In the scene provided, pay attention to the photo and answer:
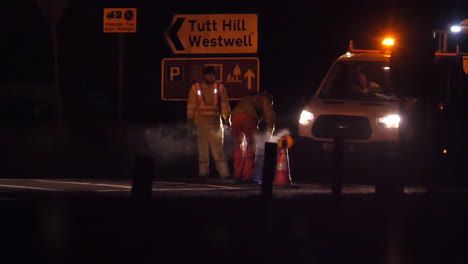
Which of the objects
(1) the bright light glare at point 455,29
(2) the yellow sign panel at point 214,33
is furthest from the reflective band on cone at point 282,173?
(1) the bright light glare at point 455,29

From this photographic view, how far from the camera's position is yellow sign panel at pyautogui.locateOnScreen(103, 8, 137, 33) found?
20.7 m

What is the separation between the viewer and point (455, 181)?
19.4m

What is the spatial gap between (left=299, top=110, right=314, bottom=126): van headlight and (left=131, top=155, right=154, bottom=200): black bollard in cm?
609

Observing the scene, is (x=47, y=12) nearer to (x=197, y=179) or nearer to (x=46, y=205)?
(x=197, y=179)

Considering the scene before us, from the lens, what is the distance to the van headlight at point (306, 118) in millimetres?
18438

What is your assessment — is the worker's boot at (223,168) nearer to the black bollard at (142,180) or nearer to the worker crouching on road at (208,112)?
the worker crouching on road at (208,112)

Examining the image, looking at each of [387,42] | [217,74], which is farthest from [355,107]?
[217,74]

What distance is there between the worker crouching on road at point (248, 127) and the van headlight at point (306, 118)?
660 mm

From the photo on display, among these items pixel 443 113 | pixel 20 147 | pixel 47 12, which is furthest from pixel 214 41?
pixel 20 147

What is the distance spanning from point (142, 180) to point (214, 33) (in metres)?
8.95

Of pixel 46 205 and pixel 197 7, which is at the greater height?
pixel 197 7

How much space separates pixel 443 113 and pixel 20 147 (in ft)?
38.4

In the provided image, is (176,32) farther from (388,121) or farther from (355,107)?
(388,121)

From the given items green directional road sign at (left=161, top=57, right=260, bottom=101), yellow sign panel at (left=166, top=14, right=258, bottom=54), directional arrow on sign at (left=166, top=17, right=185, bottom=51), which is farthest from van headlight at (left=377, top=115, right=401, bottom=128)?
directional arrow on sign at (left=166, top=17, right=185, bottom=51)
